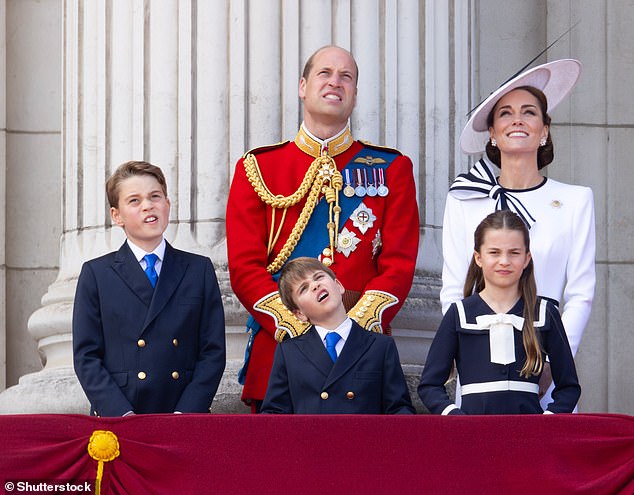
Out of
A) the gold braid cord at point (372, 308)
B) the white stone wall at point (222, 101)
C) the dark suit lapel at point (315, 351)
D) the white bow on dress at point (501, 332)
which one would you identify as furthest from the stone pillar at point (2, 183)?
the white bow on dress at point (501, 332)

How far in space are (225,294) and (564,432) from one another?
7.42ft

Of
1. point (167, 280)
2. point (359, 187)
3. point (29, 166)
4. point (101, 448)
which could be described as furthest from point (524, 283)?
point (29, 166)

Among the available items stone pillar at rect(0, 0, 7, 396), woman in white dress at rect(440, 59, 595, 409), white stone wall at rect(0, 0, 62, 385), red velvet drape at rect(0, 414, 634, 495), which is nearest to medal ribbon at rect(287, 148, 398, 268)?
woman in white dress at rect(440, 59, 595, 409)

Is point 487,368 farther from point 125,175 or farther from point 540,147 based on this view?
point 125,175

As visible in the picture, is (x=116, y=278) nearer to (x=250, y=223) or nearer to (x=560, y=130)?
(x=250, y=223)

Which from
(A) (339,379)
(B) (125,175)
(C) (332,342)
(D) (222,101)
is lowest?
(A) (339,379)

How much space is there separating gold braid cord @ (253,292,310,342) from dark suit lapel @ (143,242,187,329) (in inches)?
12.6

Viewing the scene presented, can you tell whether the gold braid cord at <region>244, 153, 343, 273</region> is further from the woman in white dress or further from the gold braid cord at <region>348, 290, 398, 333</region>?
the woman in white dress

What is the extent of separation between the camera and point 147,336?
18.3ft

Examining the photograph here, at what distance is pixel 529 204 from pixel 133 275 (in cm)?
139

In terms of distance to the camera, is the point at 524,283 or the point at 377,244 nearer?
the point at 524,283

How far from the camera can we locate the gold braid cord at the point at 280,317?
572 centimetres

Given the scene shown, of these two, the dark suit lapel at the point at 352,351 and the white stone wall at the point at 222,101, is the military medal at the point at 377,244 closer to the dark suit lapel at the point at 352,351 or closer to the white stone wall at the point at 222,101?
the dark suit lapel at the point at 352,351

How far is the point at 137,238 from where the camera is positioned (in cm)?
573
